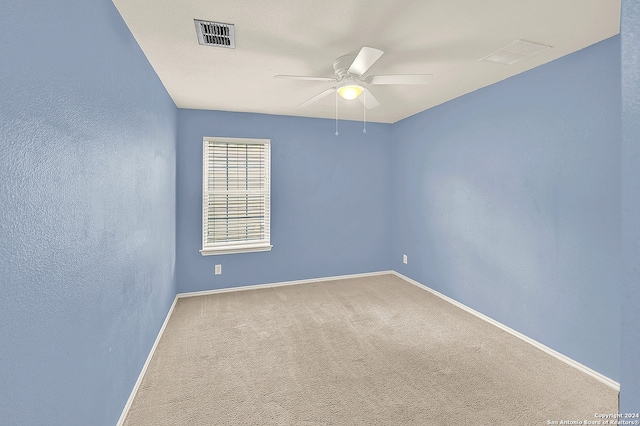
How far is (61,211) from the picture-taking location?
117 cm

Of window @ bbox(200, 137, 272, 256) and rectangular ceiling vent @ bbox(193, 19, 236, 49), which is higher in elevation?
rectangular ceiling vent @ bbox(193, 19, 236, 49)

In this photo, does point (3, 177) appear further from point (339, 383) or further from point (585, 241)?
point (585, 241)

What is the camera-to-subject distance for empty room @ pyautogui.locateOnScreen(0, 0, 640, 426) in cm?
105

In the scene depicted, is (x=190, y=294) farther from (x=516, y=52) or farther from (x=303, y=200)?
(x=516, y=52)

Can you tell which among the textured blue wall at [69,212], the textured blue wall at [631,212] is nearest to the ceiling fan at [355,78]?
the textured blue wall at [69,212]

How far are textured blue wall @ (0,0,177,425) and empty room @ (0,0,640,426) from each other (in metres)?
0.01

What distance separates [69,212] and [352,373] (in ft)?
6.82

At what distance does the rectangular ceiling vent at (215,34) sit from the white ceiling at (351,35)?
44 millimetres

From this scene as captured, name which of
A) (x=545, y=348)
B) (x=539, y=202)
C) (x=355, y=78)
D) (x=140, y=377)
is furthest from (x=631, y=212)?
(x=140, y=377)

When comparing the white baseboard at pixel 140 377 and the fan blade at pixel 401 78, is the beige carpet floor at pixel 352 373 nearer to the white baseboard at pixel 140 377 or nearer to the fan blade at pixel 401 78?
the white baseboard at pixel 140 377

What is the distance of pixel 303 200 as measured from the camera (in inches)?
175

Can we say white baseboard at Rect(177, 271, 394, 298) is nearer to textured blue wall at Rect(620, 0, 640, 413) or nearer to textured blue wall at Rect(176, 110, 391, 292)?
textured blue wall at Rect(176, 110, 391, 292)

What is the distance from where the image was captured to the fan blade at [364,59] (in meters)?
1.86

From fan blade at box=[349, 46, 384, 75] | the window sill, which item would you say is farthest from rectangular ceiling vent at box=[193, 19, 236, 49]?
the window sill
